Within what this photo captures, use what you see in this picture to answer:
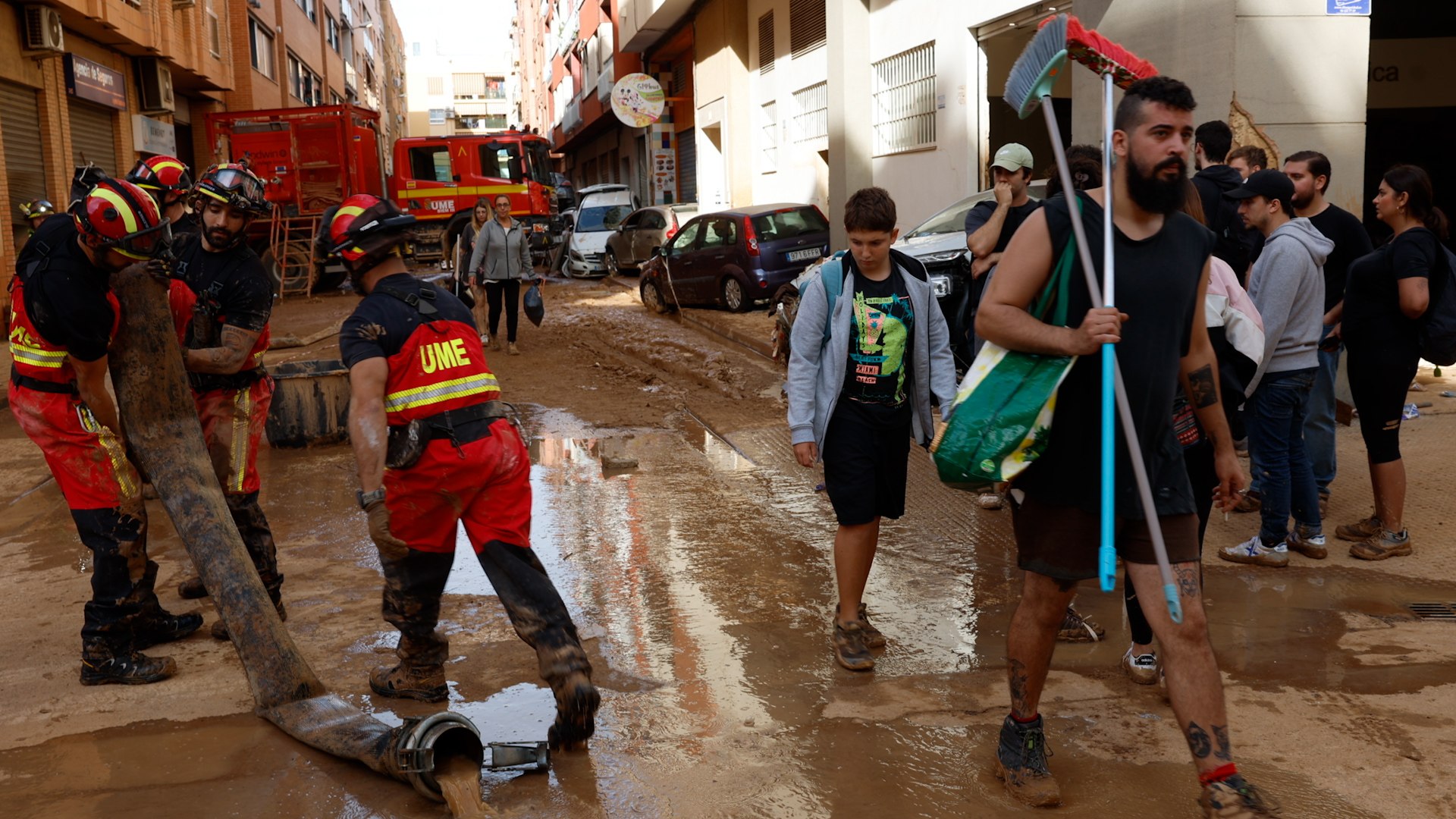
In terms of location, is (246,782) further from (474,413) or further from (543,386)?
(543,386)

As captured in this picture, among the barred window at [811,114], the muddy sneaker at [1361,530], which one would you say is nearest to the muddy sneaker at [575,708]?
the muddy sneaker at [1361,530]

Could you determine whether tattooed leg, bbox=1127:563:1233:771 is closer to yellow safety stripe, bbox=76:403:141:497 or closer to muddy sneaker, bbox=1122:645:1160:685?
muddy sneaker, bbox=1122:645:1160:685

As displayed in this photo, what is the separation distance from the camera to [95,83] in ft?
65.7

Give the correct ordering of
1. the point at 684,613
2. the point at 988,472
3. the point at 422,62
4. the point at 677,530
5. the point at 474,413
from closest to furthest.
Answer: the point at 988,472 → the point at 474,413 → the point at 684,613 → the point at 677,530 → the point at 422,62

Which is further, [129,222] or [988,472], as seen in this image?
[129,222]

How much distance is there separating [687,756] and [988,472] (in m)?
1.32

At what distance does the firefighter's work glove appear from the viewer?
3.55 meters

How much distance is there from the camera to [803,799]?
10.9 ft

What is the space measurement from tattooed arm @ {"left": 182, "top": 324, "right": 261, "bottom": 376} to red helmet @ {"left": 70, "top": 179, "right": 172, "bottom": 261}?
602 millimetres

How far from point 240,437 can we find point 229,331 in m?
0.48

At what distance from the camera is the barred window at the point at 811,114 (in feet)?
67.4

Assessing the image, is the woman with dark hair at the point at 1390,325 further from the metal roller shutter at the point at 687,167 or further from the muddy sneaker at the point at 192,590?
the metal roller shutter at the point at 687,167

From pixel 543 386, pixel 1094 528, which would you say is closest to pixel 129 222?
pixel 1094 528

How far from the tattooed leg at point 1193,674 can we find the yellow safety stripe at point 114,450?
3.72m
